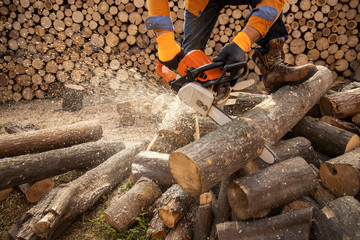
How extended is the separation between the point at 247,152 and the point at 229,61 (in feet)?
2.18

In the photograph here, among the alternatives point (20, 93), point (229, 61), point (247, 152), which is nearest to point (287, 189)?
point (247, 152)

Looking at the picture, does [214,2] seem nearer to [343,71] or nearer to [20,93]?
[343,71]

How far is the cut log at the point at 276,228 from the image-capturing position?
1.29m

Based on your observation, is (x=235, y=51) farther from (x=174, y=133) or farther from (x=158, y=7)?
(x=174, y=133)

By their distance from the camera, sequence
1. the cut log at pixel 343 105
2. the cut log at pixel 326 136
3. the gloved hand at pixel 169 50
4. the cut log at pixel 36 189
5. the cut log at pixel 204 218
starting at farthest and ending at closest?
the cut log at pixel 343 105
the cut log at pixel 36 189
the cut log at pixel 326 136
the gloved hand at pixel 169 50
the cut log at pixel 204 218

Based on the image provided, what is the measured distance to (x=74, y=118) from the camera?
4117 millimetres

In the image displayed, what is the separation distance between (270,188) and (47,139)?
2218 mm

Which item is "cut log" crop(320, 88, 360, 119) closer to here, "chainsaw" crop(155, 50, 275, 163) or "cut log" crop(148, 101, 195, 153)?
"chainsaw" crop(155, 50, 275, 163)

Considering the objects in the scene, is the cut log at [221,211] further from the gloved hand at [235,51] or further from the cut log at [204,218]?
the gloved hand at [235,51]

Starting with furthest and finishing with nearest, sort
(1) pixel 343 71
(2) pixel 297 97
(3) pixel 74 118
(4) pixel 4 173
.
→ 1. (1) pixel 343 71
2. (3) pixel 74 118
3. (2) pixel 297 97
4. (4) pixel 4 173

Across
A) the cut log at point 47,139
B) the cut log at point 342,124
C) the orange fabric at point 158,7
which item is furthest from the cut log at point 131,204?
the cut log at point 342,124

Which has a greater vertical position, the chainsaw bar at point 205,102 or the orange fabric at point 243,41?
the orange fabric at point 243,41

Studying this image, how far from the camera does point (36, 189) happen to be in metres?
2.07

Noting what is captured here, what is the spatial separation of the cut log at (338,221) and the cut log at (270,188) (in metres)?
0.16
